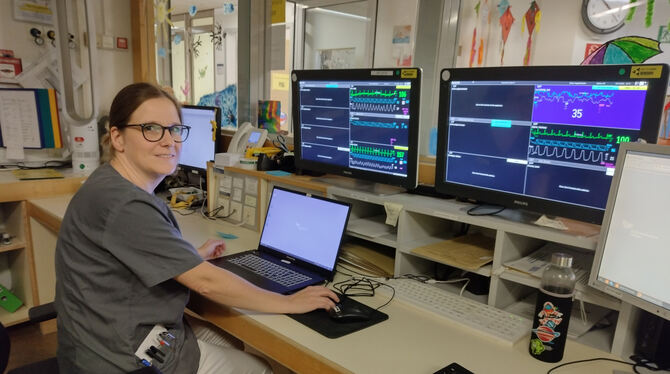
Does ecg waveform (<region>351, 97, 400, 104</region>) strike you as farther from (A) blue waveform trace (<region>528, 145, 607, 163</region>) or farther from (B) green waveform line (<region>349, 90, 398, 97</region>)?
(A) blue waveform trace (<region>528, 145, 607, 163</region>)

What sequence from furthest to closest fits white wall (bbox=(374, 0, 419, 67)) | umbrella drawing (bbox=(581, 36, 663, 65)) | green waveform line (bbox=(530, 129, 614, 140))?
white wall (bbox=(374, 0, 419, 67)) → umbrella drawing (bbox=(581, 36, 663, 65)) → green waveform line (bbox=(530, 129, 614, 140))

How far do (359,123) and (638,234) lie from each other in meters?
0.95

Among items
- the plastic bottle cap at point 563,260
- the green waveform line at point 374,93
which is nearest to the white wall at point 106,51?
the green waveform line at point 374,93

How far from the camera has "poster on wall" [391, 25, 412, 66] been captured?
2.37m

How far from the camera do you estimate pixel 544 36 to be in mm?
2270

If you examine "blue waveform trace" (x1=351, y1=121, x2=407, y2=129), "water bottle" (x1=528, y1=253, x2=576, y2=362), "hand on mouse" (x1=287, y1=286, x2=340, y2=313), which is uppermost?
"blue waveform trace" (x1=351, y1=121, x2=407, y2=129)

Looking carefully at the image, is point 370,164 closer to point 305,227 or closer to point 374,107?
point 374,107

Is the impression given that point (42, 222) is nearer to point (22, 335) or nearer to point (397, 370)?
point (22, 335)

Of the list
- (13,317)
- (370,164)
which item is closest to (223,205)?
(370,164)

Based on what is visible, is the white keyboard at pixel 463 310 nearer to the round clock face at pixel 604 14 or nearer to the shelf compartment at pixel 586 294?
the shelf compartment at pixel 586 294

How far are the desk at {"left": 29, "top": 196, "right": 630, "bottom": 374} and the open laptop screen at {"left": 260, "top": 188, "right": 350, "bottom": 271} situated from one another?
268mm

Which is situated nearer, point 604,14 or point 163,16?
point 604,14

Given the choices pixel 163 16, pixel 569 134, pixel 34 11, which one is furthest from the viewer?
pixel 163 16

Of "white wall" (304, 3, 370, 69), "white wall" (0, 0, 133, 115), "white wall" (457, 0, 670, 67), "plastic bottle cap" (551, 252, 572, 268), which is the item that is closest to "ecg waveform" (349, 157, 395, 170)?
"plastic bottle cap" (551, 252, 572, 268)
